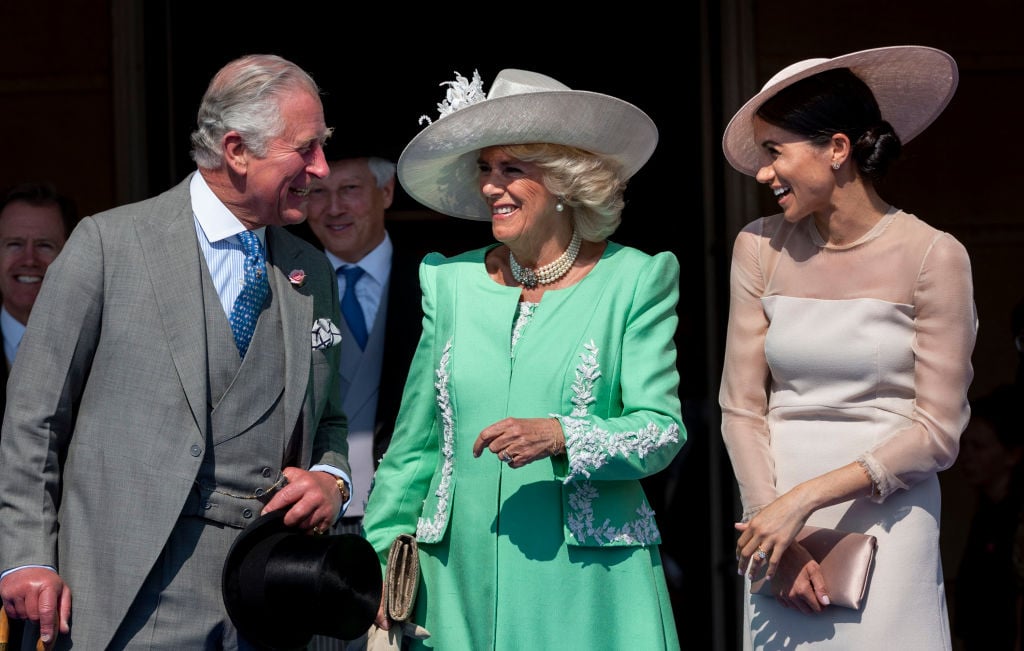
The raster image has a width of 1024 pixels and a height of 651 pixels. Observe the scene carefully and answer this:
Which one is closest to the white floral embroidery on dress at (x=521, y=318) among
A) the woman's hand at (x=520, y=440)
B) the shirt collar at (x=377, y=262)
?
the woman's hand at (x=520, y=440)

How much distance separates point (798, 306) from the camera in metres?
3.37

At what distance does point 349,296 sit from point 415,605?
152cm

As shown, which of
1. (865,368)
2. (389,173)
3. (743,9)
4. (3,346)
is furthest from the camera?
(743,9)

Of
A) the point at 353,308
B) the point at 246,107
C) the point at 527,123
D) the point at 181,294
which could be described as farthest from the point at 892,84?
the point at 353,308

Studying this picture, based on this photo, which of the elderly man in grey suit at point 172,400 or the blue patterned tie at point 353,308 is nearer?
the elderly man in grey suit at point 172,400

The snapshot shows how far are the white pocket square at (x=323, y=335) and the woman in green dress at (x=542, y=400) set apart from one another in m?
0.24

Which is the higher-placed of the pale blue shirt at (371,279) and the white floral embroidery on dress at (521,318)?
the pale blue shirt at (371,279)

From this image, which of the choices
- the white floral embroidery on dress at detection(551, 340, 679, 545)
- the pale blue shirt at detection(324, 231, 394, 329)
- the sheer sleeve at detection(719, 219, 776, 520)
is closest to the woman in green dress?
the white floral embroidery on dress at detection(551, 340, 679, 545)

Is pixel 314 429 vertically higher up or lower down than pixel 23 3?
lower down

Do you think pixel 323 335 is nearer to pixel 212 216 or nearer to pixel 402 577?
pixel 212 216

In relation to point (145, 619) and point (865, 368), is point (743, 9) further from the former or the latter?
point (145, 619)

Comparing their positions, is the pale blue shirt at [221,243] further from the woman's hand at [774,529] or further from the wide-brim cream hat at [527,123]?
the woman's hand at [774,529]

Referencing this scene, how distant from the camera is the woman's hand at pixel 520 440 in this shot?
3098 mm

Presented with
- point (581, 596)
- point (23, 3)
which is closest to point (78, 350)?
point (581, 596)
